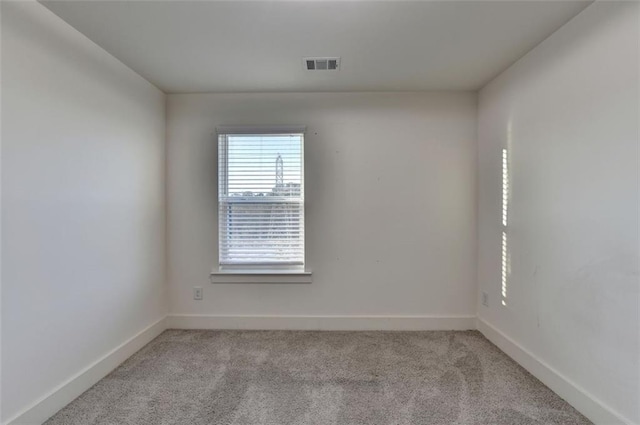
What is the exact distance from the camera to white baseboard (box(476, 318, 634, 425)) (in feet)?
5.33

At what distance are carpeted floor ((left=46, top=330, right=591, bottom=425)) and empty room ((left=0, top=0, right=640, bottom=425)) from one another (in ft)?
0.06

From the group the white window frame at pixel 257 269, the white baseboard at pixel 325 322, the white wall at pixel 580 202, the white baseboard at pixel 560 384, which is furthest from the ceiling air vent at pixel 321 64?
the white baseboard at pixel 560 384

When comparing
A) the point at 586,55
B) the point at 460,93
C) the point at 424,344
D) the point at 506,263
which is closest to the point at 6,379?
the point at 424,344

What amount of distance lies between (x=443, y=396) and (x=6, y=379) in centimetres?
238

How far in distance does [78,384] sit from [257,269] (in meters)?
1.50

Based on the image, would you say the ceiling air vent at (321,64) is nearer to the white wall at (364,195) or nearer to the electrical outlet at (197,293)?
the white wall at (364,195)

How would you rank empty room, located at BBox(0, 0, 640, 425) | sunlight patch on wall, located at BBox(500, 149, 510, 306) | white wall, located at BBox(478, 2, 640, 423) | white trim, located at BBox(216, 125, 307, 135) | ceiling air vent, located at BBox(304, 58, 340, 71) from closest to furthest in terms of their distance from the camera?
white wall, located at BBox(478, 2, 640, 423) < empty room, located at BBox(0, 0, 640, 425) < ceiling air vent, located at BBox(304, 58, 340, 71) < sunlight patch on wall, located at BBox(500, 149, 510, 306) < white trim, located at BBox(216, 125, 307, 135)

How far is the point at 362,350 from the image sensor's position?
253 cm

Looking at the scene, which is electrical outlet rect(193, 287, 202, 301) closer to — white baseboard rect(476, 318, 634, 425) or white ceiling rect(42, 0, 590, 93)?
white ceiling rect(42, 0, 590, 93)

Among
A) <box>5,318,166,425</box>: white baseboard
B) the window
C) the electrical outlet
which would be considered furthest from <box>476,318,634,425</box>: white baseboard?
<box>5,318,166,425</box>: white baseboard

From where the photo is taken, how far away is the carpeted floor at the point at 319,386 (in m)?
1.74

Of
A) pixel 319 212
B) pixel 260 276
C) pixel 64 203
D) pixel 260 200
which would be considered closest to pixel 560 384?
pixel 319 212

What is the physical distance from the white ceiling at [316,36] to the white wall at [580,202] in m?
0.26

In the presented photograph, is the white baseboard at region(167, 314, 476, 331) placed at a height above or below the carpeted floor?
above
